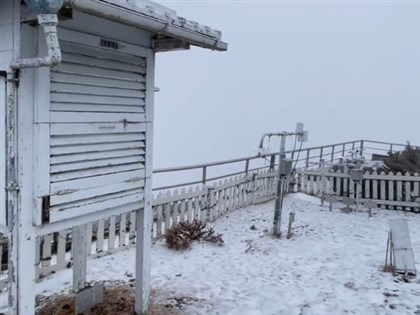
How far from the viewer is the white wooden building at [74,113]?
7.06 ft

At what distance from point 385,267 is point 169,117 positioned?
92416 millimetres

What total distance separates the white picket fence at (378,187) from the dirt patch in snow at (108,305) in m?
6.59

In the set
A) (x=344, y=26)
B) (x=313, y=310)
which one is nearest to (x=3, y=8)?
(x=313, y=310)

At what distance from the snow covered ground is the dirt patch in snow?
0.50 feet

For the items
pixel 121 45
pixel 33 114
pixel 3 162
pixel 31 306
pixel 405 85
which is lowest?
pixel 31 306

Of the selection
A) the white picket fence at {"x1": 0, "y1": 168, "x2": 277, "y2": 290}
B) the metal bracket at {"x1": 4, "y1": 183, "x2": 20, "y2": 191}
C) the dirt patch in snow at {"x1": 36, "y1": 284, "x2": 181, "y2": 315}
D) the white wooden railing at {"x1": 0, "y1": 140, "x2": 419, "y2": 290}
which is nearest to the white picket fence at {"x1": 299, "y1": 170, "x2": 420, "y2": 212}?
the white wooden railing at {"x1": 0, "y1": 140, "x2": 419, "y2": 290}

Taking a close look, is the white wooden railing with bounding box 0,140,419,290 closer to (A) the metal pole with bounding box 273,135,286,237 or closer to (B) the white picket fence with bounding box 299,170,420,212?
(B) the white picket fence with bounding box 299,170,420,212

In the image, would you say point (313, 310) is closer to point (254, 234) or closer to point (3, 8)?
point (254, 234)

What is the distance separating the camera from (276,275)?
443 cm

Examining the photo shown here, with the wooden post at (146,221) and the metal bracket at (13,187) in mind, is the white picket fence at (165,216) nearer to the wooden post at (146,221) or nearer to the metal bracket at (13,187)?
the wooden post at (146,221)

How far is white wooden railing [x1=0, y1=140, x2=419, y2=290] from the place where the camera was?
4367mm

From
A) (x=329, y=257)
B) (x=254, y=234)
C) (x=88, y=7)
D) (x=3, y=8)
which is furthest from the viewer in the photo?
(x=254, y=234)

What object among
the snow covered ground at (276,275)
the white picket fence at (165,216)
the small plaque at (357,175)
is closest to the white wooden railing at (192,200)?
the white picket fence at (165,216)

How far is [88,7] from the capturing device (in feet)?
6.62
